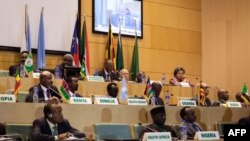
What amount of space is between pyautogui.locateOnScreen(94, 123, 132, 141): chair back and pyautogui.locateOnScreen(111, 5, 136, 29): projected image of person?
5416mm

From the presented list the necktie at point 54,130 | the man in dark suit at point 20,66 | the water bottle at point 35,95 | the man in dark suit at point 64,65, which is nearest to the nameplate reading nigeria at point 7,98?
the water bottle at point 35,95

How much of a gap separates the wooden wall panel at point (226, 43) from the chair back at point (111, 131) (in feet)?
21.7

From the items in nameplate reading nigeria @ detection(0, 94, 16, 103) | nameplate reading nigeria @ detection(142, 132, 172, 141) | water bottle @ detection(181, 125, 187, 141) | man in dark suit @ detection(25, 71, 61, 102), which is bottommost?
water bottle @ detection(181, 125, 187, 141)

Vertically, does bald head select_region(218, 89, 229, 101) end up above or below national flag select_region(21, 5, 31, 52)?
below

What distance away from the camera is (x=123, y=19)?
35.0 ft

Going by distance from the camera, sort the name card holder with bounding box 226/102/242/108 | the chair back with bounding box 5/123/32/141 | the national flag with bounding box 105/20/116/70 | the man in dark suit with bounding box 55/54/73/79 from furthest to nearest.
Answer: the national flag with bounding box 105/20/116/70 → the man in dark suit with bounding box 55/54/73/79 → the name card holder with bounding box 226/102/242/108 → the chair back with bounding box 5/123/32/141

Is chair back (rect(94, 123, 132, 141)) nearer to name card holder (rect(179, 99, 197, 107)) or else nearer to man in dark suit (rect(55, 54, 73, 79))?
name card holder (rect(179, 99, 197, 107))

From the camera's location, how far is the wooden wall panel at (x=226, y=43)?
1146 cm

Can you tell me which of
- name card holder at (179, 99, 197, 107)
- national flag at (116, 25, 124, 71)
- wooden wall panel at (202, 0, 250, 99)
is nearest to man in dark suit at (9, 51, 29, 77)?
national flag at (116, 25, 124, 71)

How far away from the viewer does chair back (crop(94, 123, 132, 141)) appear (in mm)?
5129

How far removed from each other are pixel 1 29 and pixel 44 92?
3.01 metres

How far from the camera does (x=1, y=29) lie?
8.90 meters

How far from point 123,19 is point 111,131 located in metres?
5.72

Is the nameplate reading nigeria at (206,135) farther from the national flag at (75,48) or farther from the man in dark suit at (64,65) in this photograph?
the national flag at (75,48)
